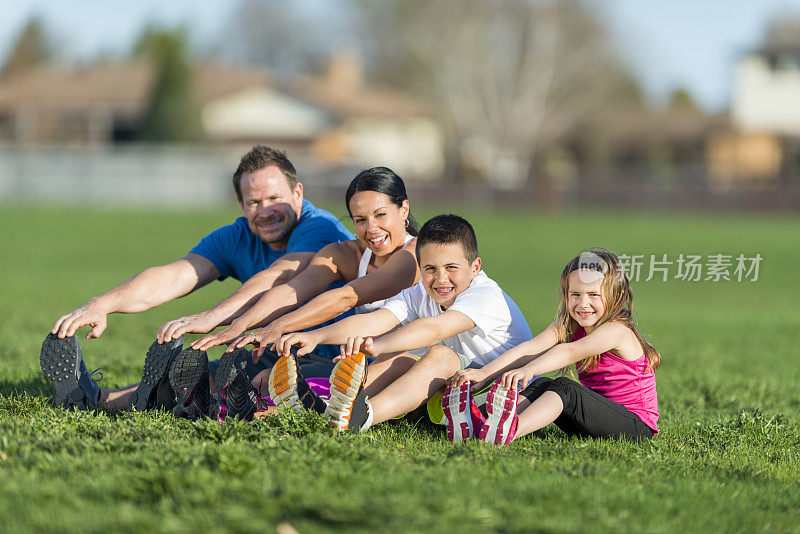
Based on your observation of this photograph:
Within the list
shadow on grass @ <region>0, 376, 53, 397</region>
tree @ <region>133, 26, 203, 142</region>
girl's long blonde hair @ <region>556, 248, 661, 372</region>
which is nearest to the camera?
girl's long blonde hair @ <region>556, 248, 661, 372</region>

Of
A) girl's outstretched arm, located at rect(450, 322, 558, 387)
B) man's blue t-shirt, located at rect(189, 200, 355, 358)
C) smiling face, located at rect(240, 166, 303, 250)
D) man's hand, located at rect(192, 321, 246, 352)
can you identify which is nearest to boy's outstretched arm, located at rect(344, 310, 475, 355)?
girl's outstretched arm, located at rect(450, 322, 558, 387)

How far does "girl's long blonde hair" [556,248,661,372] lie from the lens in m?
5.26

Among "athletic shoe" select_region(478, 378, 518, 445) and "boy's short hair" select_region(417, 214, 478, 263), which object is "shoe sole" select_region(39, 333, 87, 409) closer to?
"boy's short hair" select_region(417, 214, 478, 263)

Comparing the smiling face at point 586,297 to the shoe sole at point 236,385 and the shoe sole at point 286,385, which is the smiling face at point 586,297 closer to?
the shoe sole at point 286,385

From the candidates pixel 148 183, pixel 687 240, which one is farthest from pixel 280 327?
pixel 148 183

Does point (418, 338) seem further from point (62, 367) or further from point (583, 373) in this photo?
point (62, 367)

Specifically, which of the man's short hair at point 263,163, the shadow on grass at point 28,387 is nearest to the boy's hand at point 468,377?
A: the man's short hair at point 263,163

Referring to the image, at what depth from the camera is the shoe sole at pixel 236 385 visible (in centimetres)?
513

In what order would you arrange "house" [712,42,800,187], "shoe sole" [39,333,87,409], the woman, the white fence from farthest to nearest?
"house" [712,42,800,187] → the white fence → the woman → "shoe sole" [39,333,87,409]

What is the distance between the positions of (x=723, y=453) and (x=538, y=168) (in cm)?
5558

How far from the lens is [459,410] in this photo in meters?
5.05

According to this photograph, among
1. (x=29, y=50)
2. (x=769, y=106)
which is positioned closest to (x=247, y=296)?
(x=769, y=106)

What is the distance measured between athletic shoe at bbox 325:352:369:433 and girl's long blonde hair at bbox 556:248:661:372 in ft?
3.65

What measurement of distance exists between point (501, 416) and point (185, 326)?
1.72 m
